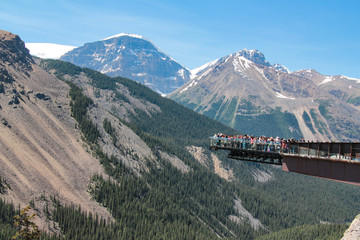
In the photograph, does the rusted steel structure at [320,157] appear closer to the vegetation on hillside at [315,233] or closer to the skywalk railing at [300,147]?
the skywalk railing at [300,147]

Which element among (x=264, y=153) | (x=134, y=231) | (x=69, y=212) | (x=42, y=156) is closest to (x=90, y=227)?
(x=69, y=212)

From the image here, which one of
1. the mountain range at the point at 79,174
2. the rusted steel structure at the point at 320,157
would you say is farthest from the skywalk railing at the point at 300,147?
the mountain range at the point at 79,174

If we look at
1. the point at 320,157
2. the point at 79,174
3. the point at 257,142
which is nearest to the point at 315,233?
the point at 79,174

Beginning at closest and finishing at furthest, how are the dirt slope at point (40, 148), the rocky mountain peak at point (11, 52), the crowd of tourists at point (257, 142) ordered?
the crowd of tourists at point (257, 142) < the dirt slope at point (40, 148) < the rocky mountain peak at point (11, 52)

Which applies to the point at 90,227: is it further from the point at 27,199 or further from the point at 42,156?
the point at 42,156

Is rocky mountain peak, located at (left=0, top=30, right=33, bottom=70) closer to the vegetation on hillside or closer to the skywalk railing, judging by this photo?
the vegetation on hillside

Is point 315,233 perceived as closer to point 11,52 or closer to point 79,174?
point 79,174

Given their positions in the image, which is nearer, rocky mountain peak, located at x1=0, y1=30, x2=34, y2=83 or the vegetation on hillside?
the vegetation on hillside

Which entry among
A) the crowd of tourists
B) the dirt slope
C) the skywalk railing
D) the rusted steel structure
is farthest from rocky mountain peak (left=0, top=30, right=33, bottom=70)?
the rusted steel structure
